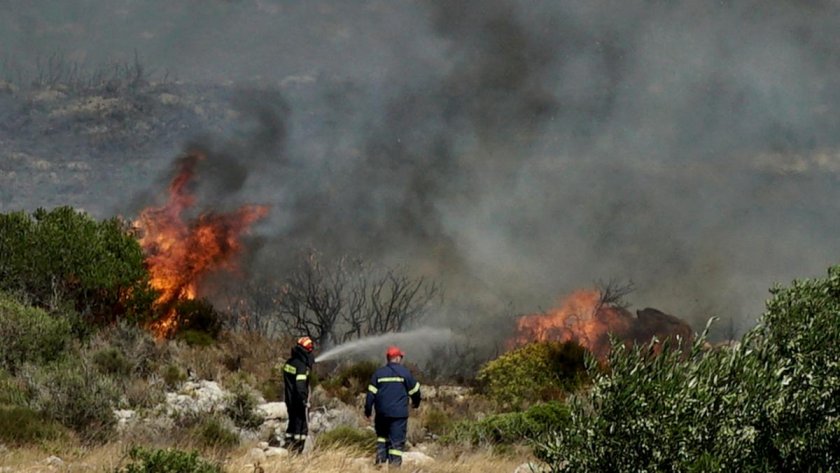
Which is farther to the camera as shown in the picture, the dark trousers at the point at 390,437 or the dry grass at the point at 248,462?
the dark trousers at the point at 390,437

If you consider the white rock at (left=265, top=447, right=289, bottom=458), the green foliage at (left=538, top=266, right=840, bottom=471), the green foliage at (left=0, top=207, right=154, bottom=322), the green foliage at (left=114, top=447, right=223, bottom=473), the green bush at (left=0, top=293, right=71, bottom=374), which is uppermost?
the green foliage at (left=0, top=207, right=154, bottom=322)

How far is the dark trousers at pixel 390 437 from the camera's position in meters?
13.2

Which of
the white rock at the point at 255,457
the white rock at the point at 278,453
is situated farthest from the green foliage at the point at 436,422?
the white rock at the point at 255,457

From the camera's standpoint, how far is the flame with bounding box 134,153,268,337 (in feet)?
127

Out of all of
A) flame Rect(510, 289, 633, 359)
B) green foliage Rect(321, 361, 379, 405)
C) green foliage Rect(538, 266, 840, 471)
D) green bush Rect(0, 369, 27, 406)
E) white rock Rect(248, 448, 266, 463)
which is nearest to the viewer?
green foliage Rect(538, 266, 840, 471)

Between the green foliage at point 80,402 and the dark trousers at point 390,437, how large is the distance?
4879 mm

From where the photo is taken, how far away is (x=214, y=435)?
612 inches

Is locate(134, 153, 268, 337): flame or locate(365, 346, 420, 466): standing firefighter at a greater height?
locate(134, 153, 268, 337): flame

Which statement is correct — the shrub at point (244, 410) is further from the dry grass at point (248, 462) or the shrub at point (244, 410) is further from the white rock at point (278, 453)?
the dry grass at point (248, 462)

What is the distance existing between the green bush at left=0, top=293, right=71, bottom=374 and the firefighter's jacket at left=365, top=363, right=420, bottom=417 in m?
12.3

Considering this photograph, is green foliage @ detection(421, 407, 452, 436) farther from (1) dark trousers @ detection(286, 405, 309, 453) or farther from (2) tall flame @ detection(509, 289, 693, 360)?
(2) tall flame @ detection(509, 289, 693, 360)

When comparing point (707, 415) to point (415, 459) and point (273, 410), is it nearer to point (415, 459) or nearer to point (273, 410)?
point (415, 459)

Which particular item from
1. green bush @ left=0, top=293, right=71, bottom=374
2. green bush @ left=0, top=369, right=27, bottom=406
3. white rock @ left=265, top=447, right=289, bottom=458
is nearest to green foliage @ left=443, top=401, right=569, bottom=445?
white rock @ left=265, top=447, right=289, bottom=458

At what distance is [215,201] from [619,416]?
161 ft
